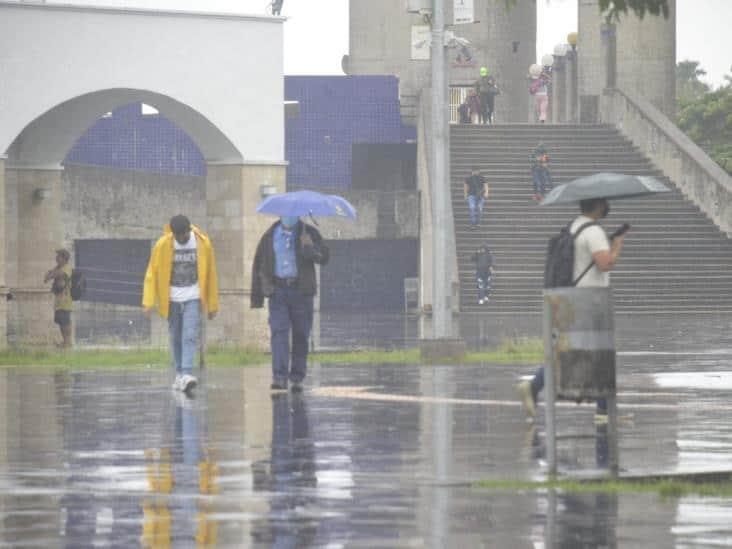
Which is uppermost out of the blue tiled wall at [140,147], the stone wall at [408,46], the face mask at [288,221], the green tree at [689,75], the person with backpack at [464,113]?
the green tree at [689,75]

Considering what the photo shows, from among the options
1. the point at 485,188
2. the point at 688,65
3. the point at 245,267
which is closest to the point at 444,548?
the point at 245,267

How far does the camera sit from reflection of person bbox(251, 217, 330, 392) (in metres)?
21.4

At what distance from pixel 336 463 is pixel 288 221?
7.85 m

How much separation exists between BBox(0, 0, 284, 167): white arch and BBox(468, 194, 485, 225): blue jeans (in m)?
18.7

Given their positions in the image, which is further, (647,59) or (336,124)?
(336,124)

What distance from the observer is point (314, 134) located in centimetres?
6894

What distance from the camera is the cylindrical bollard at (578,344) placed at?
13586 mm

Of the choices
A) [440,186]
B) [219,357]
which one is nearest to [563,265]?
[440,186]

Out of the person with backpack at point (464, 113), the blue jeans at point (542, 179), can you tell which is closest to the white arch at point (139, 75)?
the blue jeans at point (542, 179)

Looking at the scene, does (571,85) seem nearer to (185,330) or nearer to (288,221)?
(288,221)

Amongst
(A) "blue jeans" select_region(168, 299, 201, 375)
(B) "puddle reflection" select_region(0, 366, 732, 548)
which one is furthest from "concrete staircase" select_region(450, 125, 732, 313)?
(B) "puddle reflection" select_region(0, 366, 732, 548)

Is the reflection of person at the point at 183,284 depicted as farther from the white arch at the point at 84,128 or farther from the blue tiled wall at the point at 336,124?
the blue tiled wall at the point at 336,124

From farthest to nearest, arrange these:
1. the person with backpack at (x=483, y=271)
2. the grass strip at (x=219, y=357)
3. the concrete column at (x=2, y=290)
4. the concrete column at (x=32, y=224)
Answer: the person with backpack at (x=483, y=271), the concrete column at (x=32, y=224), the concrete column at (x=2, y=290), the grass strip at (x=219, y=357)

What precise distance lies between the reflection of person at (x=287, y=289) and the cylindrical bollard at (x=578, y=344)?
792cm
